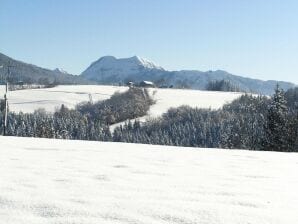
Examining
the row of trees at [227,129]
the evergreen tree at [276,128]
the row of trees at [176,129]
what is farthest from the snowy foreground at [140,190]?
the row of trees at [176,129]

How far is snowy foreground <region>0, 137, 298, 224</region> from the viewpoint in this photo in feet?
19.0

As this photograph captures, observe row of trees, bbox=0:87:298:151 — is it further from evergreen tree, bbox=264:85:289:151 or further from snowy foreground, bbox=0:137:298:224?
snowy foreground, bbox=0:137:298:224

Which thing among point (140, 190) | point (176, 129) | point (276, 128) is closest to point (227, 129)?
point (176, 129)

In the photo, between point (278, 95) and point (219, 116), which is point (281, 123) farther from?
point (219, 116)

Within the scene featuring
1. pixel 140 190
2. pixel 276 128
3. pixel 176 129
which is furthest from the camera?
pixel 176 129

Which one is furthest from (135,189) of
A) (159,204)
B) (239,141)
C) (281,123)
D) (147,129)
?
(147,129)

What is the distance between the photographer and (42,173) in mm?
8570

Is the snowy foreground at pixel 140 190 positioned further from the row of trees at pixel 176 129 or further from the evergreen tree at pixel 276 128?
the row of trees at pixel 176 129

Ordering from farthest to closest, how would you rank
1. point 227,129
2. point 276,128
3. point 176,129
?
point 176,129
point 227,129
point 276,128

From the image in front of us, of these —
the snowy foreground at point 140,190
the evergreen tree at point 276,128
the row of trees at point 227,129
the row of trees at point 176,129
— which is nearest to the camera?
the snowy foreground at point 140,190

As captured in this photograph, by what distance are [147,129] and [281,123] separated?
12845 cm

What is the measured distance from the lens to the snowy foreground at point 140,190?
578 centimetres

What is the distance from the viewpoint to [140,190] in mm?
7379

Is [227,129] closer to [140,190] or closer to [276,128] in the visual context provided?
[276,128]
